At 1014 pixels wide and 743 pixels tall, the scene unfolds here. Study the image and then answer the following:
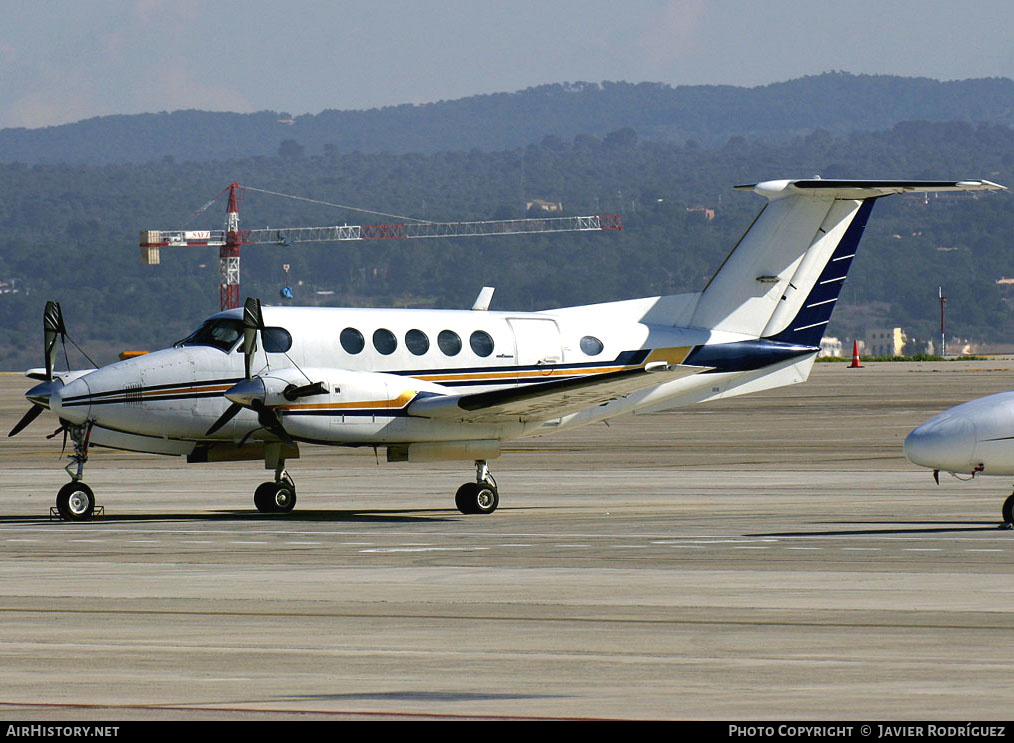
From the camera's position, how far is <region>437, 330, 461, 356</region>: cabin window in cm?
2656

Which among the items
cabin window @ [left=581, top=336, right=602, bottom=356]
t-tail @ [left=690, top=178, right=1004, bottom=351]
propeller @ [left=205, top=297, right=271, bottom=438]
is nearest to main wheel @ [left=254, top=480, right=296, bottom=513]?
propeller @ [left=205, top=297, right=271, bottom=438]

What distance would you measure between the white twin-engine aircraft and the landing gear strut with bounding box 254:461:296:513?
33 mm

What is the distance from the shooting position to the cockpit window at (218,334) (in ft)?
84.3

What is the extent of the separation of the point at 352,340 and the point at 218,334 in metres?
2.06

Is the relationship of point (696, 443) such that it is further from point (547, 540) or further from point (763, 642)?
point (763, 642)

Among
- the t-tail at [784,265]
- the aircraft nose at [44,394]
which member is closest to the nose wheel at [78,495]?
the aircraft nose at [44,394]

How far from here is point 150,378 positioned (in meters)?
25.2

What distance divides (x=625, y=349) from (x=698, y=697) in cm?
1736

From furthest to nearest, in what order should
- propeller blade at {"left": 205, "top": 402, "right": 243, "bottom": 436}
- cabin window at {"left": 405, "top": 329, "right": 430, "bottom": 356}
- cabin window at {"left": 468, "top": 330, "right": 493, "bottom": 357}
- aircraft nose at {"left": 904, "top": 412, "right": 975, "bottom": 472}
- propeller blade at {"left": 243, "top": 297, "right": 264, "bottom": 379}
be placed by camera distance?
cabin window at {"left": 468, "top": 330, "right": 493, "bottom": 357} < cabin window at {"left": 405, "top": 329, "right": 430, "bottom": 356} < propeller blade at {"left": 205, "top": 402, "right": 243, "bottom": 436} < propeller blade at {"left": 243, "top": 297, "right": 264, "bottom": 379} < aircraft nose at {"left": 904, "top": 412, "right": 975, "bottom": 472}

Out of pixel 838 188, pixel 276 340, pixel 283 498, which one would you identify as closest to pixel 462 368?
pixel 276 340

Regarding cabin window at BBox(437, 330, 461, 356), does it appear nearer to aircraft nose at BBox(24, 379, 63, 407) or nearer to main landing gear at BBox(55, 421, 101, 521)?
main landing gear at BBox(55, 421, 101, 521)

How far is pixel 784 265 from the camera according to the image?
94.0ft

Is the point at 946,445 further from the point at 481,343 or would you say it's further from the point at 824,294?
the point at 481,343

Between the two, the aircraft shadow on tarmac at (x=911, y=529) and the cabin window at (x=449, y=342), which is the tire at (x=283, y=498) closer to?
the cabin window at (x=449, y=342)
